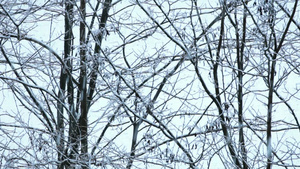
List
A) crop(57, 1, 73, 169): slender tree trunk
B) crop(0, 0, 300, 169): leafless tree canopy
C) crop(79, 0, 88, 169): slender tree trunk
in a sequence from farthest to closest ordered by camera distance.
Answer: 1. crop(57, 1, 73, 169): slender tree trunk
2. crop(79, 0, 88, 169): slender tree trunk
3. crop(0, 0, 300, 169): leafless tree canopy

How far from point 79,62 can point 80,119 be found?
91 centimetres

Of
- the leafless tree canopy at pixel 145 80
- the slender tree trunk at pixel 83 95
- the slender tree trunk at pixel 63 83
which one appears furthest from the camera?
the slender tree trunk at pixel 63 83

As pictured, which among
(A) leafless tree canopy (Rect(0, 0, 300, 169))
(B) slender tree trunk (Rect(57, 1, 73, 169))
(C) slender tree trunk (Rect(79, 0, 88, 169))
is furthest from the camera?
(B) slender tree trunk (Rect(57, 1, 73, 169))

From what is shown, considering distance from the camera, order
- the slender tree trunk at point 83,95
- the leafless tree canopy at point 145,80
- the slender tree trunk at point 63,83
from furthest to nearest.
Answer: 1. the slender tree trunk at point 63,83
2. the slender tree trunk at point 83,95
3. the leafless tree canopy at point 145,80

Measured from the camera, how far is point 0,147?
5.36 metres

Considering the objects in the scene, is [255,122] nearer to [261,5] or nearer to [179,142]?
[179,142]

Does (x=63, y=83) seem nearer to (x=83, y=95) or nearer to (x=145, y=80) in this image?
(x=83, y=95)

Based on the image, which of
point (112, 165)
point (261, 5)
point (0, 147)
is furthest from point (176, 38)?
point (0, 147)

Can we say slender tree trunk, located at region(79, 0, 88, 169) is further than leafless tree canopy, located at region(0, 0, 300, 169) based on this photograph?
Yes

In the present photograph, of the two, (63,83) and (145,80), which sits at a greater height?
(63,83)

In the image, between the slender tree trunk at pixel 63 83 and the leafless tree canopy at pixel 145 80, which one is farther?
the slender tree trunk at pixel 63 83

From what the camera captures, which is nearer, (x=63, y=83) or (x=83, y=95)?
(x=83, y=95)

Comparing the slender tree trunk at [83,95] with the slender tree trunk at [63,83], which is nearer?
the slender tree trunk at [83,95]

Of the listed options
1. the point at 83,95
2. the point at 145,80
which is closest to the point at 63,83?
the point at 83,95
